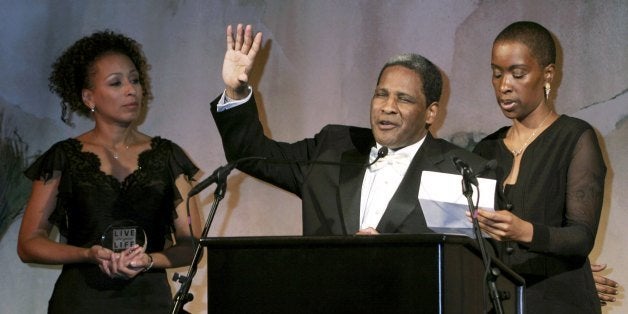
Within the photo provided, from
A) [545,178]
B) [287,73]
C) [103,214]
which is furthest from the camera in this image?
[287,73]

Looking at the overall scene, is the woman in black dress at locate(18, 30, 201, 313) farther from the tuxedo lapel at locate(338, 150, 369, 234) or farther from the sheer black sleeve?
the sheer black sleeve

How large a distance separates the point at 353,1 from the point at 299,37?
331mm

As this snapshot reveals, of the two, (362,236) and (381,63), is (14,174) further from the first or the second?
(362,236)

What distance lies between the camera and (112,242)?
3527mm

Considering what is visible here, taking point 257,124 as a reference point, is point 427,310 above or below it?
below

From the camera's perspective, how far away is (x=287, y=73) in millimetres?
4953

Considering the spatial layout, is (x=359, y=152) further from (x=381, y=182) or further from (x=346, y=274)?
(x=346, y=274)

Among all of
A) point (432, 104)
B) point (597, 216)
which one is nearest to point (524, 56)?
point (432, 104)

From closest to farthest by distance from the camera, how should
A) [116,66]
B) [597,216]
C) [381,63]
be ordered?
1. [597,216]
2. [116,66]
3. [381,63]

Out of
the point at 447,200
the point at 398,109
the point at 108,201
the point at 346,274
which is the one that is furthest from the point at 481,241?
the point at 108,201

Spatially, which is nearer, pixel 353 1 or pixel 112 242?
pixel 112 242

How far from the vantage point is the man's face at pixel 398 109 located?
331cm

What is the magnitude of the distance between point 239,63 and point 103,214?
892 mm

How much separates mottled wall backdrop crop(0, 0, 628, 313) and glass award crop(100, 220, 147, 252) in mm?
1436
